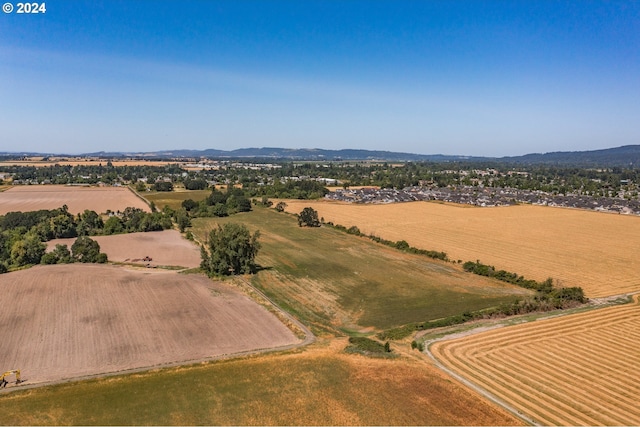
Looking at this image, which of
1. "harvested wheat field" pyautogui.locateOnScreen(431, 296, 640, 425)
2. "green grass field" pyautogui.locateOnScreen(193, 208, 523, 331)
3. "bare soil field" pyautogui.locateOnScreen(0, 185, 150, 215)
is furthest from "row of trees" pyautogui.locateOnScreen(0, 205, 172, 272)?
"harvested wheat field" pyautogui.locateOnScreen(431, 296, 640, 425)

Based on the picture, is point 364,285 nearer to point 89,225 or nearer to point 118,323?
point 118,323

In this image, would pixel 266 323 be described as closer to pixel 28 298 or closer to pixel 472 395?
pixel 472 395

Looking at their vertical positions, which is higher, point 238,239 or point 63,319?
point 238,239

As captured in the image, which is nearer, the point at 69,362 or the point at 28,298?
the point at 69,362

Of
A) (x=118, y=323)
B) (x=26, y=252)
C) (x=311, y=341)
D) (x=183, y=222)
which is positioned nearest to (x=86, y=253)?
(x=26, y=252)

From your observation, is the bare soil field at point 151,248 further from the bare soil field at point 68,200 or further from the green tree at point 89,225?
the bare soil field at point 68,200

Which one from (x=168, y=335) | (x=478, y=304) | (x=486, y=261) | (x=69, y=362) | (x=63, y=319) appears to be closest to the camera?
(x=69, y=362)

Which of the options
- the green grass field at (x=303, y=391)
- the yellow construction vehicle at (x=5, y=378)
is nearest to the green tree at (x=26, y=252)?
the yellow construction vehicle at (x=5, y=378)

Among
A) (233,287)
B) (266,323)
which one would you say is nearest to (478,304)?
(266,323)
